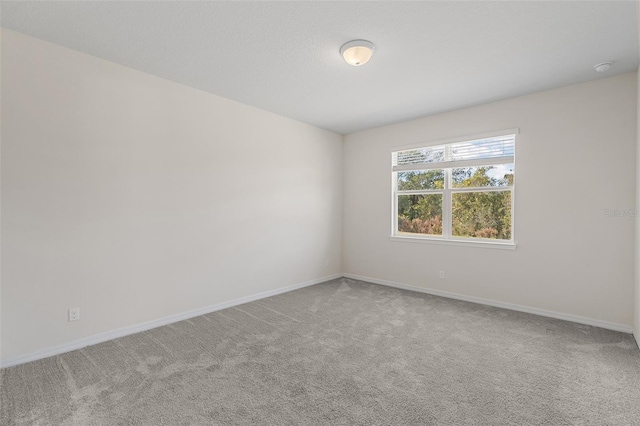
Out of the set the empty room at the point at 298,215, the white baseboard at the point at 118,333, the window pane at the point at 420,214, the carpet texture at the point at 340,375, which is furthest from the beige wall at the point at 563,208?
the white baseboard at the point at 118,333

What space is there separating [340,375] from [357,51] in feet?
8.50

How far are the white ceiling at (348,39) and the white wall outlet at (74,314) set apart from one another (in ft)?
7.57

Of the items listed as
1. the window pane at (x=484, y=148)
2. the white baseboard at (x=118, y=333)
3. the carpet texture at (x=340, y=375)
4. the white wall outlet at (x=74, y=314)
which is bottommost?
the carpet texture at (x=340, y=375)

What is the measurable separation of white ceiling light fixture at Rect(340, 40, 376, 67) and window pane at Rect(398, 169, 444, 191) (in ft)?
8.01

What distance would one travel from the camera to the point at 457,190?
170 inches

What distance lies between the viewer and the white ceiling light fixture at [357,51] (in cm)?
250

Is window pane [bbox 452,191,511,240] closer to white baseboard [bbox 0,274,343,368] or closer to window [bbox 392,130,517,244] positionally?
window [bbox 392,130,517,244]

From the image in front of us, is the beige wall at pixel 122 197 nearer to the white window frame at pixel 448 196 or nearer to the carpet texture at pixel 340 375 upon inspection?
the carpet texture at pixel 340 375

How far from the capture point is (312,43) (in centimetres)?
254

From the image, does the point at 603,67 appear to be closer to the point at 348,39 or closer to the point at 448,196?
the point at 448,196

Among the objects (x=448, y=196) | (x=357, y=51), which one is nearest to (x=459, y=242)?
(x=448, y=196)

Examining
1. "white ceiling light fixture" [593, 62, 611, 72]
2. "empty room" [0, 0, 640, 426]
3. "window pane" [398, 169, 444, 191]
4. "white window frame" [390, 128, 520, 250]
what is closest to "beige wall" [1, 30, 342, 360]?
"empty room" [0, 0, 640, 426]

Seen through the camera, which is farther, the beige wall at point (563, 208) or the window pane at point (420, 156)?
the window pane at point (420, 156)

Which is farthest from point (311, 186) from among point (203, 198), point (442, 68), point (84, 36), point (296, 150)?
point (84, 36)
